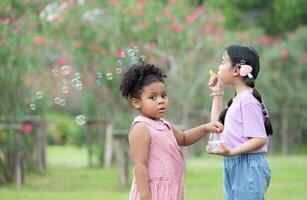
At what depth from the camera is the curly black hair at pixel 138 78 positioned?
4.69 metres

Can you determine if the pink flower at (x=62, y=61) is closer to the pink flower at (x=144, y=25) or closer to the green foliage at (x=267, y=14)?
the pink flower at (x=144, y=25)

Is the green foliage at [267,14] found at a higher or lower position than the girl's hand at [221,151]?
higher

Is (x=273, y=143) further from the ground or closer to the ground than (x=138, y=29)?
closer to the ground

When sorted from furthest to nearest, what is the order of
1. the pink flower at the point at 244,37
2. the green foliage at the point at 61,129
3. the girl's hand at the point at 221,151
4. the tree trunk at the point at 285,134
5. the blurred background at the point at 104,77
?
the green foliage at the point at 61,129 → the tree trunk at the point at 285,134 → the pink flower at the point at 244,37 → the blurred background at the point at 104,77 → the girl's hand at the point at 221,151

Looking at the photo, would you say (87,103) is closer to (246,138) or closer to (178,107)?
(178,107)

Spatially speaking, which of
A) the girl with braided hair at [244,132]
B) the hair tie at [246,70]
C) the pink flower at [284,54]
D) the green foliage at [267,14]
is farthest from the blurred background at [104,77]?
the green foliage at [267,14]

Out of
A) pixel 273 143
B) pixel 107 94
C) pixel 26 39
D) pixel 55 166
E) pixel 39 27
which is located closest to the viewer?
pixel 26 39

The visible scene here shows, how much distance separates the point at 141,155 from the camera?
Result: 4.53m

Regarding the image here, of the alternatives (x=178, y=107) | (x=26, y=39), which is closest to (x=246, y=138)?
(x=26, y=39)

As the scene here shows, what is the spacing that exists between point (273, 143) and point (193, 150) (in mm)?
3301

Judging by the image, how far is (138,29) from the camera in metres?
13.9

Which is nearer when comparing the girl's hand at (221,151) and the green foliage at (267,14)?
the girl's hand at (221,151)

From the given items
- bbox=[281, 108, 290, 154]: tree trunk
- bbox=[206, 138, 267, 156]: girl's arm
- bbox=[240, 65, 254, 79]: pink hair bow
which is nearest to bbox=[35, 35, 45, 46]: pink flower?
bbox=[240, 65, 254, 79]: pink hair bow

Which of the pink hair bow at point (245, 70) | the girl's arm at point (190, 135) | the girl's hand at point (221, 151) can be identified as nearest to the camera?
the girl's hand at point (221, 151)
